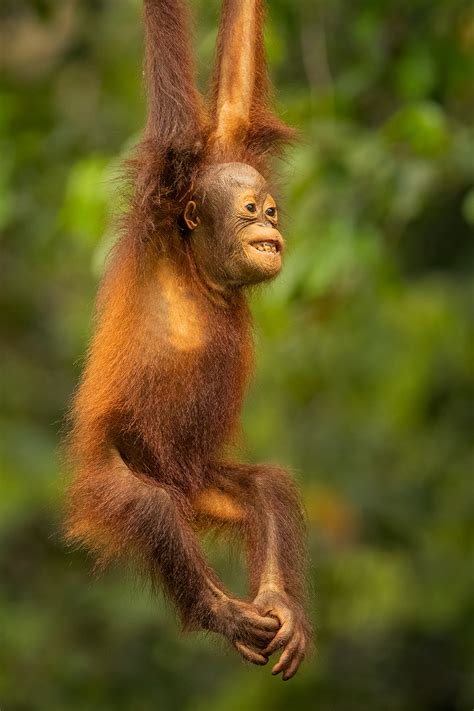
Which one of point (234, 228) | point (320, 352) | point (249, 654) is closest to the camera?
point (249, 654)

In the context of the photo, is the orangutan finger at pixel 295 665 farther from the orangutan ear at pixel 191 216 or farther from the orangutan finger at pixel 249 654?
the orangutan ear at pixel 191 216

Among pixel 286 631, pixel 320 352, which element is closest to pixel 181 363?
pixel 286 631

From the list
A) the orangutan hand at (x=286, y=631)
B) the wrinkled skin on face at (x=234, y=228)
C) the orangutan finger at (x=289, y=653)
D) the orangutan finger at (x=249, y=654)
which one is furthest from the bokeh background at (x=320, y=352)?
the orangutan finger at (x=249, y=654)

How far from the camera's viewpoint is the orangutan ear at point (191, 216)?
20.7 ft

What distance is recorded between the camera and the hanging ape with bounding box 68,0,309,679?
19.8 feet

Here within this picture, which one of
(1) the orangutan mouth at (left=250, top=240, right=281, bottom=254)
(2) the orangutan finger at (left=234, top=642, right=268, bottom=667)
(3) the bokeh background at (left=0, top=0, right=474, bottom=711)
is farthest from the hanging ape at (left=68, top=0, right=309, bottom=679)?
(3) the bokeh background at (left=0, top=0, right=474, bottom=711)

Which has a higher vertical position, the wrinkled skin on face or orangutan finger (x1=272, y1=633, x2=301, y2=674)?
the wrinkled skin on face

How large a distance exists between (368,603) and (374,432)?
2.34 m

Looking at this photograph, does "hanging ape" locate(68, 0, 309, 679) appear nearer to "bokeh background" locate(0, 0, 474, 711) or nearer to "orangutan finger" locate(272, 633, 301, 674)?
"orangutan finger" locate(272, 633, 301, 674)

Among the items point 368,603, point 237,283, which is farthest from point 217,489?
point 368,603

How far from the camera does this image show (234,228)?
6.21m

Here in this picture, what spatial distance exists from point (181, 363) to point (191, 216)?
571 mm

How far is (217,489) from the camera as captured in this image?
6398 millimetres

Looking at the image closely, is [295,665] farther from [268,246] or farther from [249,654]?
[268,246]
